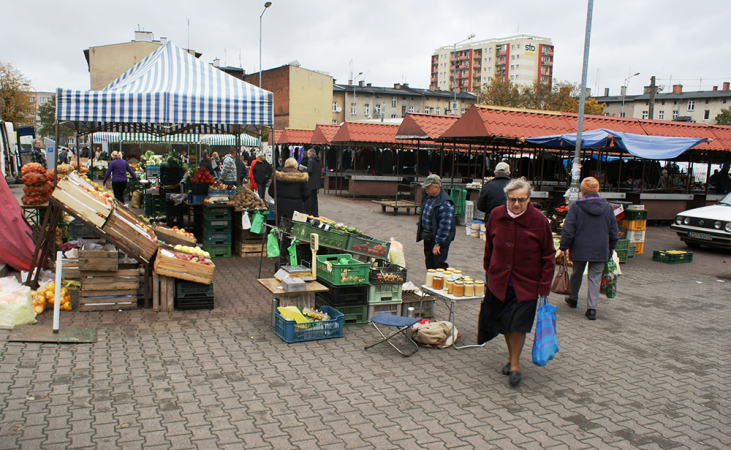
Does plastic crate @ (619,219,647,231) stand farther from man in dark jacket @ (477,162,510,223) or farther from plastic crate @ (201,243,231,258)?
plastic crate @ (201,243,231,258)

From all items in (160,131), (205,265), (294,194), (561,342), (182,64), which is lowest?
(561,342)

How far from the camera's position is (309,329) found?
19.6 ft

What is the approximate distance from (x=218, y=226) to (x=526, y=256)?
7.09 meters

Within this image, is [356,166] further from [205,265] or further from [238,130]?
[205,265]

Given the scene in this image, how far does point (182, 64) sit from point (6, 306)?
5.40 m

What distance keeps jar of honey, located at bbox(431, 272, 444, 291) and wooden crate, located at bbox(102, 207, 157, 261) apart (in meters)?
3.64

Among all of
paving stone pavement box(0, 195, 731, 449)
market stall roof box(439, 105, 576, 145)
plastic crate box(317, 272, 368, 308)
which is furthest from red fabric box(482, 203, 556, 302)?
market stall roof box(439, 105, 576, 145)

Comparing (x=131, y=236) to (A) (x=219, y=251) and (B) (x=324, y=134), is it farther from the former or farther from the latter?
(B) (x=324, y=134)

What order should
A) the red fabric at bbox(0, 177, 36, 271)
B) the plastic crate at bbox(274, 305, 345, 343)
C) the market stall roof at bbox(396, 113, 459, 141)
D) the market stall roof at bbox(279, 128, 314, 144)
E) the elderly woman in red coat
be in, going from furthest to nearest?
the market stall roof at bbox(279, 128, 314, 144), the market stall roof at bbox(396, 113, 459, 141), the red fabric at bbox(0, 177, 36, 271), the plastic crate at bbox(274, 305, 345, 343), the elderly woman in red coat

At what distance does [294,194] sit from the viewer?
931 centimetres

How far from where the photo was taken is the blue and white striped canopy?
8062mm

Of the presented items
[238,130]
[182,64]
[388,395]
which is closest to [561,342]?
[388,395]

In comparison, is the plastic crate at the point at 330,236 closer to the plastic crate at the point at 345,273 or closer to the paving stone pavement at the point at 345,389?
the plastic crate at the point at 345,273

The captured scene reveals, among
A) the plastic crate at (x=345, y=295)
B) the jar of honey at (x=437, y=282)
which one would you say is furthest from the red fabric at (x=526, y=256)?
the plastic crate at (x=345, y=295)
